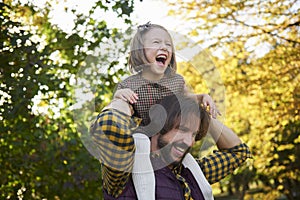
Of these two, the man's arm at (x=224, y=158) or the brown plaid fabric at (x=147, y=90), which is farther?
the man's arm at (x=224, y=158)

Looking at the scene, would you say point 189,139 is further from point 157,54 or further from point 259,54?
point 259,54

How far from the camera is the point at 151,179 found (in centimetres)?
121

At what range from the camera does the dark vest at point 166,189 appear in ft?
3.98

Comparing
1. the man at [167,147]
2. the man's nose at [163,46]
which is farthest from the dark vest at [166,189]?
the man's nose at [163,46]

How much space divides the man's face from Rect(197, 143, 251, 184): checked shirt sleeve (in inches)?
8.9

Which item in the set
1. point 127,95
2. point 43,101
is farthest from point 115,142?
point 43,101

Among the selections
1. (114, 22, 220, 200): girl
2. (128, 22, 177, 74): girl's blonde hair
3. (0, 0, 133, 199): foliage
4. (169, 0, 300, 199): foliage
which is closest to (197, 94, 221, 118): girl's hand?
(114, 22, 220, 200): girl

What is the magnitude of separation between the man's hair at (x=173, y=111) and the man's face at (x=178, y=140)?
12 mm

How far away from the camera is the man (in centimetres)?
110

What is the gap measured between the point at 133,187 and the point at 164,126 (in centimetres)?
17

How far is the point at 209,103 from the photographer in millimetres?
1299

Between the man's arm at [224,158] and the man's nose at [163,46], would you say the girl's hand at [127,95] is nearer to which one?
the man's nose at [163,46]

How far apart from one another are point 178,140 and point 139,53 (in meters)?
0.25

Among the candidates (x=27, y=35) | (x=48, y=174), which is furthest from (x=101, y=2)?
(x=48, y=174)
